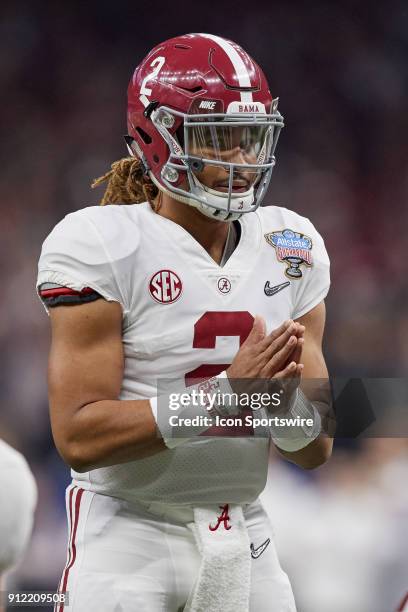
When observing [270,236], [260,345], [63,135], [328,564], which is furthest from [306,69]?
[260,345]

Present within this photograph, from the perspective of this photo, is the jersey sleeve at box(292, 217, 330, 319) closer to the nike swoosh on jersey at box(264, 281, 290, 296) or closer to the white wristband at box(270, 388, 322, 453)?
the nike swoosh on jersey at box(264, 281, 290, 296)

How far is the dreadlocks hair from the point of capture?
2312 millimetres

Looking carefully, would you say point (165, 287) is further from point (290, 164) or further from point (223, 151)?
point (290, 164)

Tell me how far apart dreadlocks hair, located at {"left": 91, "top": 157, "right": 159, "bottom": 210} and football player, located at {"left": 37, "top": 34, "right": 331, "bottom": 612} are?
0.02 metres

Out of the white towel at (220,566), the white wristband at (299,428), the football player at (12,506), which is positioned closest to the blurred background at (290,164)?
the white wristband at (299,428)

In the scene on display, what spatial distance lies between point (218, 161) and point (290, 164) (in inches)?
92.0

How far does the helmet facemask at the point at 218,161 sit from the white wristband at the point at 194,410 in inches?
13.9

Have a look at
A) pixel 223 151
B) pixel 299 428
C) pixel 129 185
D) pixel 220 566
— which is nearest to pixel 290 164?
pixel 129 185

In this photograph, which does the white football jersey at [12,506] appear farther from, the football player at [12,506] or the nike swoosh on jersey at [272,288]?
the nike swoosh on jersey at [272,288]

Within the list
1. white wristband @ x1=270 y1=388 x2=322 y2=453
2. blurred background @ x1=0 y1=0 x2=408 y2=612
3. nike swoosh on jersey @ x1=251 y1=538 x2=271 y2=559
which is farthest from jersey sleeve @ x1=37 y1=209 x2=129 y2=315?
blurred background @ x1=0 y1=0 x2=408 y2=612

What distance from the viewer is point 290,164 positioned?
14.5 ft

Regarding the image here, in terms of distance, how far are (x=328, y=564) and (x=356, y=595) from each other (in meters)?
0.13

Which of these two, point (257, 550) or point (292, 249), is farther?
point (292, 249)

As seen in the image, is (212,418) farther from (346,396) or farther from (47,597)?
(47,597)
